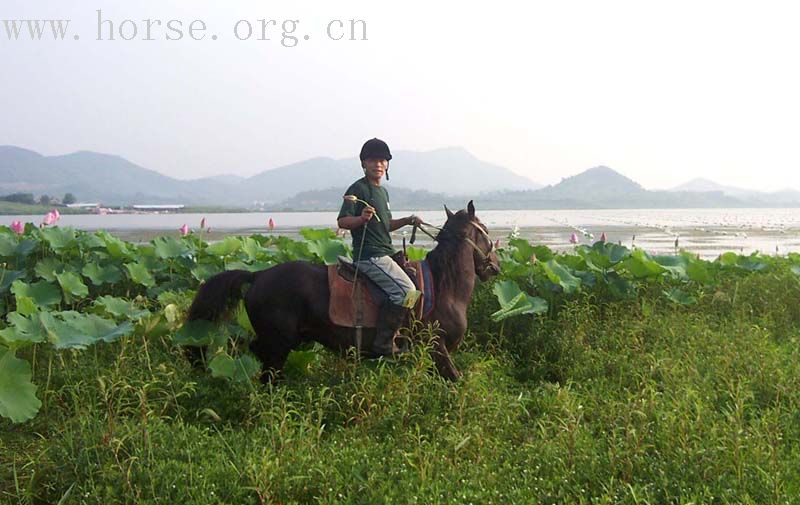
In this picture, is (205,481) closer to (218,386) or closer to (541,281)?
(218,386)

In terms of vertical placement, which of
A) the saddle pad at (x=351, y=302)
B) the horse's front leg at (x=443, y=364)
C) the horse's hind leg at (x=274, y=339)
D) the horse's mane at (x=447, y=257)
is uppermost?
the horse's mane at (x=447, y=257)

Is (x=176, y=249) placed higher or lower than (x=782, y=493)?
higher

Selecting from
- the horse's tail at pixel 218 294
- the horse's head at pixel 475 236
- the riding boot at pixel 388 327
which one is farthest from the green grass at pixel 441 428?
the horse's head at pixel 475 236

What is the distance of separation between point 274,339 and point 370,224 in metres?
1.16

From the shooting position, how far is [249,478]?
374 cm

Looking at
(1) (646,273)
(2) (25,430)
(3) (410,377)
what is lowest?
(2) (25,430)

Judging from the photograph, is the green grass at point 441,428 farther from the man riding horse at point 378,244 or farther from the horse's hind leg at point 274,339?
the man riding horse at point 378,244

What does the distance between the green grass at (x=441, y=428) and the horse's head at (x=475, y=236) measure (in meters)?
0.88

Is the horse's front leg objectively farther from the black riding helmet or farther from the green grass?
the black riding helmet

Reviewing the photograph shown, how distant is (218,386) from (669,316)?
5.05 meters

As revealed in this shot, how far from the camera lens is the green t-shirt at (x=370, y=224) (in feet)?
17.0

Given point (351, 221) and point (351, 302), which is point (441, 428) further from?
point (351, 221)

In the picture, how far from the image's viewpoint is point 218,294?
5289 mm

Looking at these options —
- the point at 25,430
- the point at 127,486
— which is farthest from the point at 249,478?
the point at 25,430
